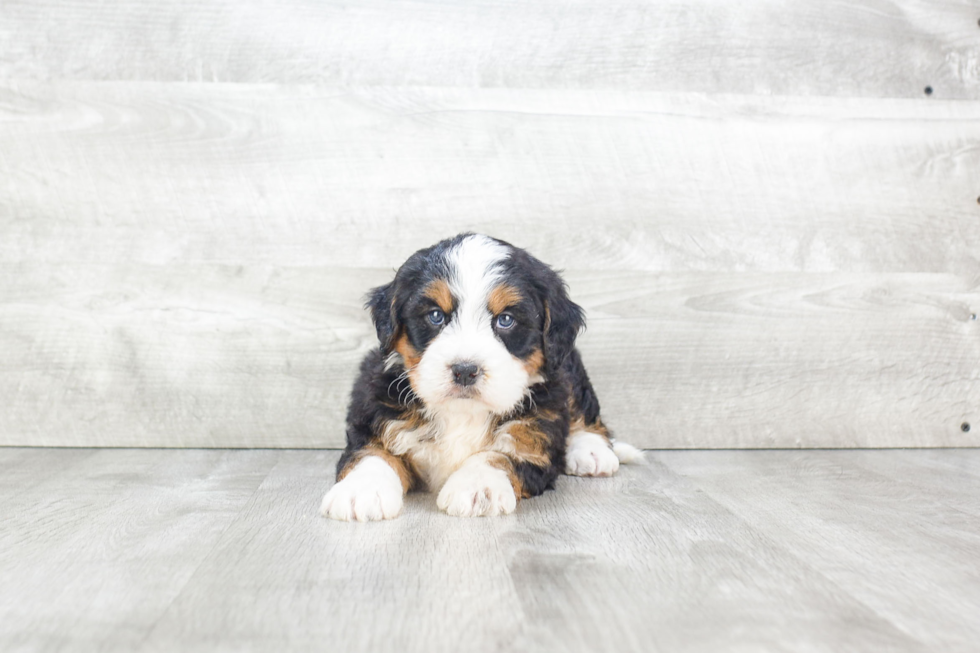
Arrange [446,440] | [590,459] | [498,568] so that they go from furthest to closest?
[590,459]
[446,440]
[498,568]

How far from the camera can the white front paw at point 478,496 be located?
2.08 meters

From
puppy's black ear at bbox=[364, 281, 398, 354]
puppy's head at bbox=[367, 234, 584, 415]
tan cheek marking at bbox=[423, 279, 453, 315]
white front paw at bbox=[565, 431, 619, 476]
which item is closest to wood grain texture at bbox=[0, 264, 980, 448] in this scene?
white front paw at bbox=[565, 431, 619, 476]

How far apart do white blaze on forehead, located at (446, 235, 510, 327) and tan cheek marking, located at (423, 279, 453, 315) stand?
17mm

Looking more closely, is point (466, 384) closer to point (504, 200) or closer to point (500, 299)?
point (500, 299)

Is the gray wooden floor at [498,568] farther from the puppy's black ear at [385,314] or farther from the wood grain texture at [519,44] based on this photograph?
the wood grain texture at [519,44]

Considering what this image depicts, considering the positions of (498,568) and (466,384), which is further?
(466,384)

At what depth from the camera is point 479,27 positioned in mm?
3223

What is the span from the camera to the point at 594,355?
3.28 m

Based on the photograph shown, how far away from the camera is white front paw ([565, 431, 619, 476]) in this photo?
271cm

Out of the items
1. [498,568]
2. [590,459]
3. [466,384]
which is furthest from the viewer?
[590,459]

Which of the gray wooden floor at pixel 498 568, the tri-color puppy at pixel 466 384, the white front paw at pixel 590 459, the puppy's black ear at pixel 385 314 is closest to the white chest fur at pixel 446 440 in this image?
the tri-color puppy at pixel 466 384

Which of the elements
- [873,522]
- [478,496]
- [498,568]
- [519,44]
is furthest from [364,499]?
[519,44]

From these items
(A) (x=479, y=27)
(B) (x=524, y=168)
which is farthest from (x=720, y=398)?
(A) (x=479, y=27)

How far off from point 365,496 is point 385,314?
0.58 metres
